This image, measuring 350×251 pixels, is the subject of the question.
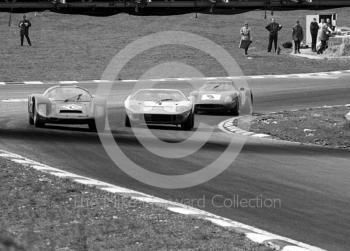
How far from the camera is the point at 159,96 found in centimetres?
1894

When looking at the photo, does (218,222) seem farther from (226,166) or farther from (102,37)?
(102,37)

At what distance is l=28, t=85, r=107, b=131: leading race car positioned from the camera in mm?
17656

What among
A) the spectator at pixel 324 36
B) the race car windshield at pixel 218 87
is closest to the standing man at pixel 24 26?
the spectator at pixel 324 36

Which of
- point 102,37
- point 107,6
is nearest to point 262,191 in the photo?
point 102,37

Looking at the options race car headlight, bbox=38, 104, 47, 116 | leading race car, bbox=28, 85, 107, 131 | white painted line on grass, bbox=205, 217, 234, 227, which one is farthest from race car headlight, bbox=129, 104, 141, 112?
white painted line on grass, bbox=205, 217, 234, 227

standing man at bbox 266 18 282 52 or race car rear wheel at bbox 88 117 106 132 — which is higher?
standing man at bbox 266 18 282 52

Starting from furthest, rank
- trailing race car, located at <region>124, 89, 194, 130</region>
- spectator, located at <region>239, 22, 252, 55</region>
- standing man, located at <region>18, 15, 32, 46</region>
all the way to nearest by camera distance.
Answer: standing man, located at <region>18, 15, 32, 46</region> < spectator, located at <region>239, 22, 252, 55</region> < trailing race car, located at <region>124, 89, 194, 130</region>

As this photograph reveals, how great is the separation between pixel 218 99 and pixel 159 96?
3.77 metres

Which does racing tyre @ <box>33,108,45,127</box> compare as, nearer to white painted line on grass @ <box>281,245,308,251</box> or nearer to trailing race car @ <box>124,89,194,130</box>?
trailing race car @ <box>124,89,194,130</box>

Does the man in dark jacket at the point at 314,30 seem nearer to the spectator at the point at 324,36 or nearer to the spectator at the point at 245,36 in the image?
the spectator at the point at 324,36

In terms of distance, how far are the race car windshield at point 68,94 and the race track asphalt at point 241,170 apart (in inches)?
25.5

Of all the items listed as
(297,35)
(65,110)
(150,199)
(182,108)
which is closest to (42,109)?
(65,110)

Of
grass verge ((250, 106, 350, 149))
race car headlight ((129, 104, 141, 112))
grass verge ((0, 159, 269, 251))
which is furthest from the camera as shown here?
race car headlight ((129, 104, 141, 112))

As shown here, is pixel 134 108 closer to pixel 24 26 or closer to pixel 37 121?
pixel 37 121
